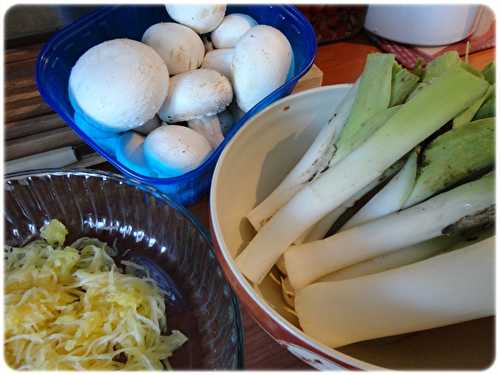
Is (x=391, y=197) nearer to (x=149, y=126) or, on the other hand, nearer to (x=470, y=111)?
(x=470, y=111)

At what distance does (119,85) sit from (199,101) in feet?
0.31

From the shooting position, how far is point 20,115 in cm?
60

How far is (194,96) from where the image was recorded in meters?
0.53

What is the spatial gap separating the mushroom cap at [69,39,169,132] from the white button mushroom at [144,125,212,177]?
0.03 meters

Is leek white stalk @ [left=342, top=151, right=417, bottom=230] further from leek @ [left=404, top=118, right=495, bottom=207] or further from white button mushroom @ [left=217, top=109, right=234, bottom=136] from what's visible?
white button mushroom @ [left=217, top=109, right=234, bottom=136]

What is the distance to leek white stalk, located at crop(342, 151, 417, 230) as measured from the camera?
377mm

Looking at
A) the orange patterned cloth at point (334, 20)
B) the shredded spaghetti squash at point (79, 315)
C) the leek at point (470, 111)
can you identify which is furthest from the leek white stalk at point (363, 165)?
the orange patterned cloth at point (334, 20)

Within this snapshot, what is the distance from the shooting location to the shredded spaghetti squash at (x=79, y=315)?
401mm

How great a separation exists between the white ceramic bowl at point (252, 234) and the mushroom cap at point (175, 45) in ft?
0.59

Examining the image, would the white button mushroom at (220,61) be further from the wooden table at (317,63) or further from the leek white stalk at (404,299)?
the leek white stalk at (404,299)

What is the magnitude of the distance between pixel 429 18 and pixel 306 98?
426mm

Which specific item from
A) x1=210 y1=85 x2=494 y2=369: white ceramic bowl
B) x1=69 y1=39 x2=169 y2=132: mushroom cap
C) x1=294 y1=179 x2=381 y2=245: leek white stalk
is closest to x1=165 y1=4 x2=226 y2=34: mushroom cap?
x1=69 y1=39 x2=169 y2=132: mushroom cap

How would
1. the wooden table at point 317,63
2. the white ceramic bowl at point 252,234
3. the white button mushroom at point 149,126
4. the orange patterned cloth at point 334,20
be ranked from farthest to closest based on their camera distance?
1. the orange patterned cloth at point 334,20
2. the white button mushroom at point 149,126
3. the wooden table at point 317,63
4. the white ceramic bowl at point 252,234

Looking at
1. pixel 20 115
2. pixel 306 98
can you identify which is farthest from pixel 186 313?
pixel 20 115
